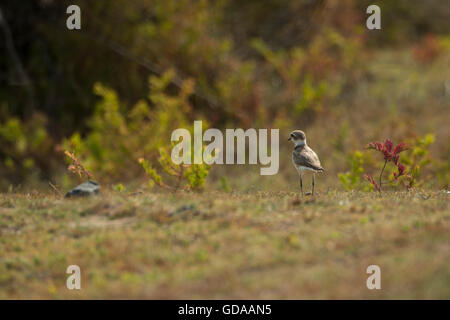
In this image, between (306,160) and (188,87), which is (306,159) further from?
(188,87)

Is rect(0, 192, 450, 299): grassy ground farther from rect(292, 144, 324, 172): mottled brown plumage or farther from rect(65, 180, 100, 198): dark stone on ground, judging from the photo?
rect(292, 144, 324, 172): mottled brown plumage

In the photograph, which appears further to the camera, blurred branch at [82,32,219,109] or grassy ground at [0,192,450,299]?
blurred branch at [82,32,219,109]

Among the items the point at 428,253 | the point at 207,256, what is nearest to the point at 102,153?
the point at 207,256

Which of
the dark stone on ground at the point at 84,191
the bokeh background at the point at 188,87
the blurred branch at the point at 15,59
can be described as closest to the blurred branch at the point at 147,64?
the bokeh background at the point at 188,87

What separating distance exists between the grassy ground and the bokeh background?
4.63 m

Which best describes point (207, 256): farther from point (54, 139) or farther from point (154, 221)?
point (54, 139)

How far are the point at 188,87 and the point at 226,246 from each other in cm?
759

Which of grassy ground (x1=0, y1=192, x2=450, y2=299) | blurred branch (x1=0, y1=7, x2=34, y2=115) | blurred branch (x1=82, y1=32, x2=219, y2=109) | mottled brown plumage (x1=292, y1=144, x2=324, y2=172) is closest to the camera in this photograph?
grassy ground (x1=0, y1=192, x2=450, y2=299)

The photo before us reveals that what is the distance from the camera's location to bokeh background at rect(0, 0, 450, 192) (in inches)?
480

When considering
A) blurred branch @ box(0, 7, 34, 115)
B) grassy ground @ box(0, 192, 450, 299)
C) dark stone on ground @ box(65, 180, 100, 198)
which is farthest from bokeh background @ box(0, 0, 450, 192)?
grassy ground @ box(0, 192, 450, 299)

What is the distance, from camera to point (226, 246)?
5266 mm

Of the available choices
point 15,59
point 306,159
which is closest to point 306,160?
point 306,159

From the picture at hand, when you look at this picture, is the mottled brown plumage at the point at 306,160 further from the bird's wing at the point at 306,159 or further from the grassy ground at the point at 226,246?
the grassy ground at the point at 226,246

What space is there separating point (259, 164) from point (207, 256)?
26.0 feet
